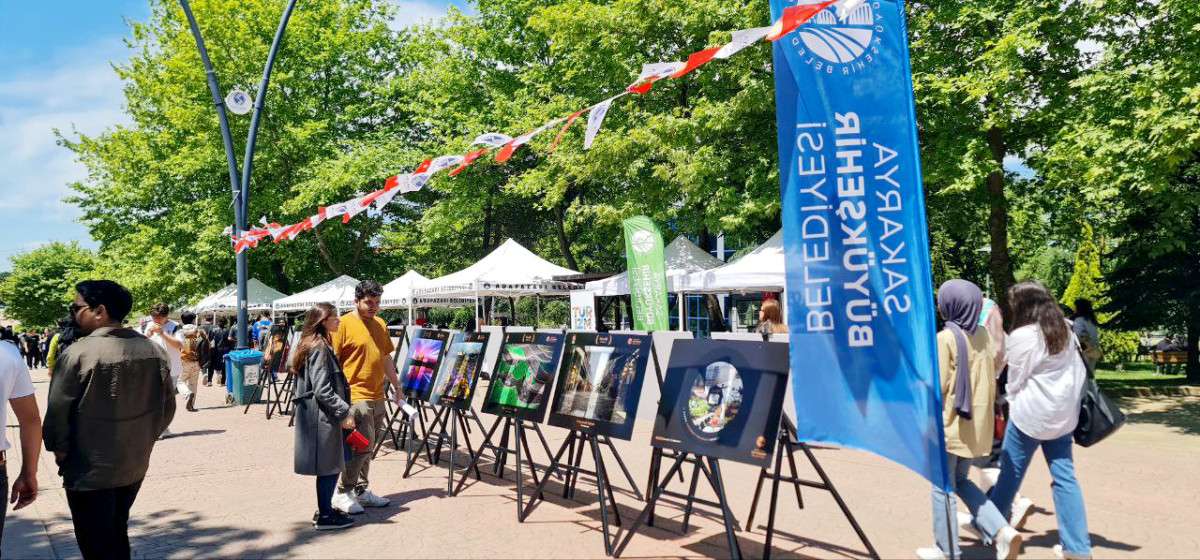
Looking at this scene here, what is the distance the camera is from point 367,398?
21.2 feet

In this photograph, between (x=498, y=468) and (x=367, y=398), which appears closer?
(x=367, y=398)

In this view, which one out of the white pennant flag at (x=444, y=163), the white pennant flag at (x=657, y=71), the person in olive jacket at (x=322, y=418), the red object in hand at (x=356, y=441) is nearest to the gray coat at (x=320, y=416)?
the person in olive jacket at (x=322, y=418)

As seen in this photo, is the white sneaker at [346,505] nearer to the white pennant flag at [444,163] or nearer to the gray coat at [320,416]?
the gray coat at [320,416]

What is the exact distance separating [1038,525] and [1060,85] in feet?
33.8

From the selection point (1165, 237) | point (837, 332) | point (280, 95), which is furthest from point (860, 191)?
point (280, 95)

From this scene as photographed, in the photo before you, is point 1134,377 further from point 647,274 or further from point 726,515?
point 726,515

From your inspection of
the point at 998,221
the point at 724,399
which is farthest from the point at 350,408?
the point at 998,221

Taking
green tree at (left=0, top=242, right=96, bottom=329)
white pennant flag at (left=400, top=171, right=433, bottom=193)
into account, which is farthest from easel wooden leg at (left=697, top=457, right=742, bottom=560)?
green tree at (left=0, top=242, right=96, bottom=329)

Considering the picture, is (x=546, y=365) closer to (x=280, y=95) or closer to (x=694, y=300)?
(x=280, y=95)

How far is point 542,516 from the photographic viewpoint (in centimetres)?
616

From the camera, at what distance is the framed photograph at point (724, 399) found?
465 centimetres

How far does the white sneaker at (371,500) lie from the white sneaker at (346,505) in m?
0.23

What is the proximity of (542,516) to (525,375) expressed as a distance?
1.14m

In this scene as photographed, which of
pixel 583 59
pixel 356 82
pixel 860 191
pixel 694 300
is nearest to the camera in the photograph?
pixel 860 191
